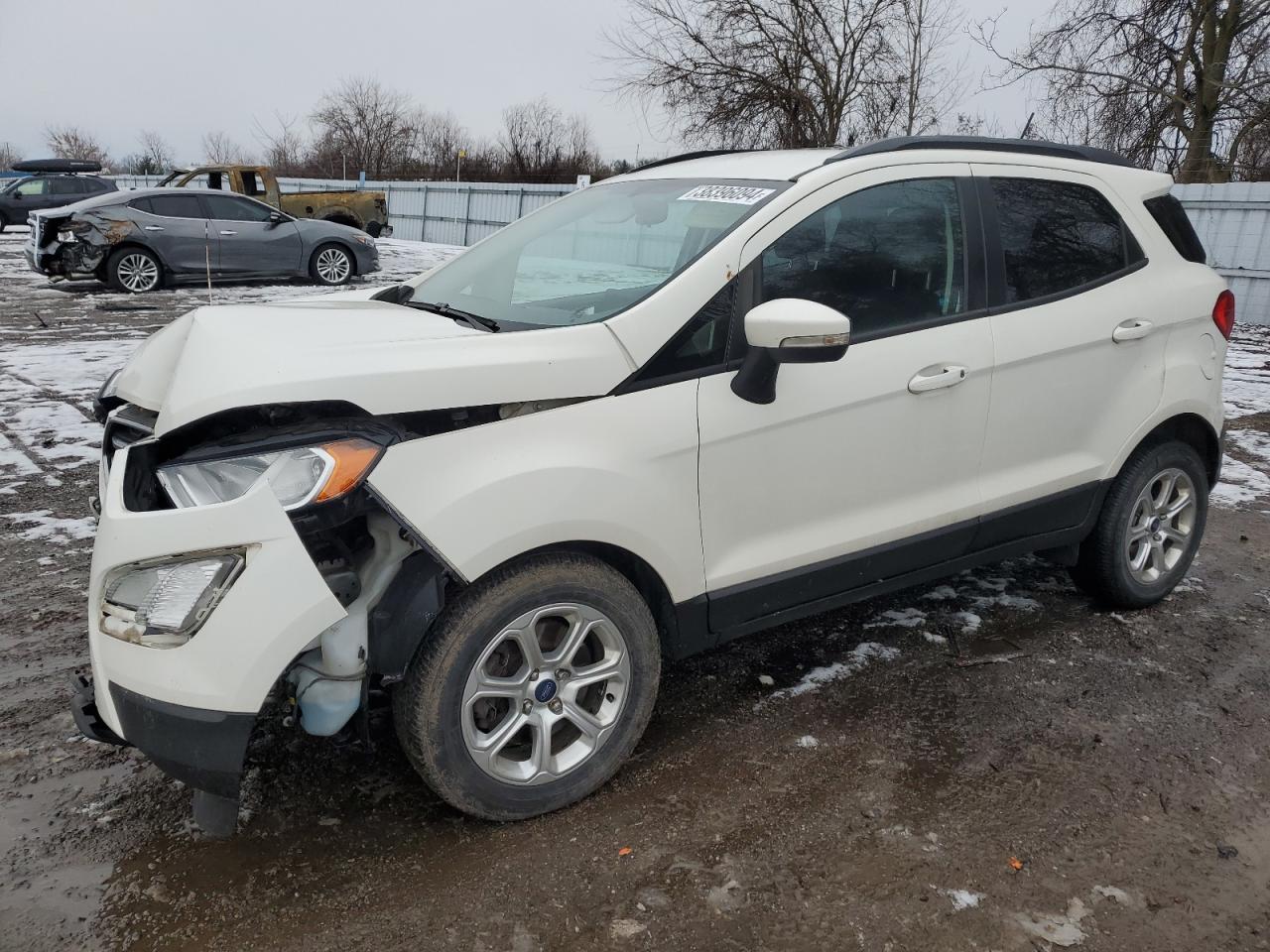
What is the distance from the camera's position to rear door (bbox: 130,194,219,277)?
1395 cm

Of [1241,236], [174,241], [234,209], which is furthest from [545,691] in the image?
[1241,236]

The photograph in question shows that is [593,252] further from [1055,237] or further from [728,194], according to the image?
[1055,237]

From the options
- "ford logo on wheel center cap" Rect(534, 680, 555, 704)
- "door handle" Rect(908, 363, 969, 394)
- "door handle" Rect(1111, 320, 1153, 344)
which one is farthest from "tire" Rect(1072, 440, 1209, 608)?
"ford logo on wheel center cap" Rect(534, 680, 555, 704)

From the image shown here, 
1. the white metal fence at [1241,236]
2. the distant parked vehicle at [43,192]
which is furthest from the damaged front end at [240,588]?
the distant parked vehicle at [43,192]

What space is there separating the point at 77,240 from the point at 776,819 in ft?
47.1

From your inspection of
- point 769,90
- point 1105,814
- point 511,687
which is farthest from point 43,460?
point 769,90

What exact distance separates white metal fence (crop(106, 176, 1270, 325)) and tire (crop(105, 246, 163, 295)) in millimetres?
5065

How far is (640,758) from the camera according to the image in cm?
297

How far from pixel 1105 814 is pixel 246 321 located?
2.77m

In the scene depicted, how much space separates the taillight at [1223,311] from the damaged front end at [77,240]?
13979mm

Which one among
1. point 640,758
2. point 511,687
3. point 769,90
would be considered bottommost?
point 640,758

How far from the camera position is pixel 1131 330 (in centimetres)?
365

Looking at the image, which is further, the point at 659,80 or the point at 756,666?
the point at 659,80

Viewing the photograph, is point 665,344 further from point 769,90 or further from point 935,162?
point 769,90
